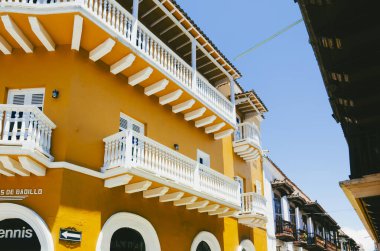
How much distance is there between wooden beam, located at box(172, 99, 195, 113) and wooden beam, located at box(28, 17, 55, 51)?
16.8ft

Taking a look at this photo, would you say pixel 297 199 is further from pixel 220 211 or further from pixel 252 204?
pixel 220 211

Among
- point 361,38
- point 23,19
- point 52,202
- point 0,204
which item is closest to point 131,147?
point 52,202

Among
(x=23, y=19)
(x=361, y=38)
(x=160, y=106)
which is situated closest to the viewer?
(x=361, y=38)

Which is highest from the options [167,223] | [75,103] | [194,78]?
[194,78]

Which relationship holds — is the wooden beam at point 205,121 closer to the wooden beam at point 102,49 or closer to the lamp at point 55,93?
the wooden beam at point 102,49

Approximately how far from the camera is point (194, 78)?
15016 millimetres

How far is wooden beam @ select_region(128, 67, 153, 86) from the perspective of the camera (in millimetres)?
12814

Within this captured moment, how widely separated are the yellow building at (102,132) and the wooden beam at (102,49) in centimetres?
3

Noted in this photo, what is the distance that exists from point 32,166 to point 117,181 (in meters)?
2.33

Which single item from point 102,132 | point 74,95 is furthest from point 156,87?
point 74,95

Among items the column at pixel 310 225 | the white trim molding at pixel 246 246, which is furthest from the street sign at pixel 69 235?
the column at pixel 310 225

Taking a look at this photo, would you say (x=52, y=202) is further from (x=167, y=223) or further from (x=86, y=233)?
(x=167, y=223)

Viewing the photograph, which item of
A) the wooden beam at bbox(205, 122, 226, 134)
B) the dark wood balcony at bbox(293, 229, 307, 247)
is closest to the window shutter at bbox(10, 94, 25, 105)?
the wooden beam at bbox(205, 122, 226, 134)

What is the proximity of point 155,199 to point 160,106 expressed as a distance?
3.31m
